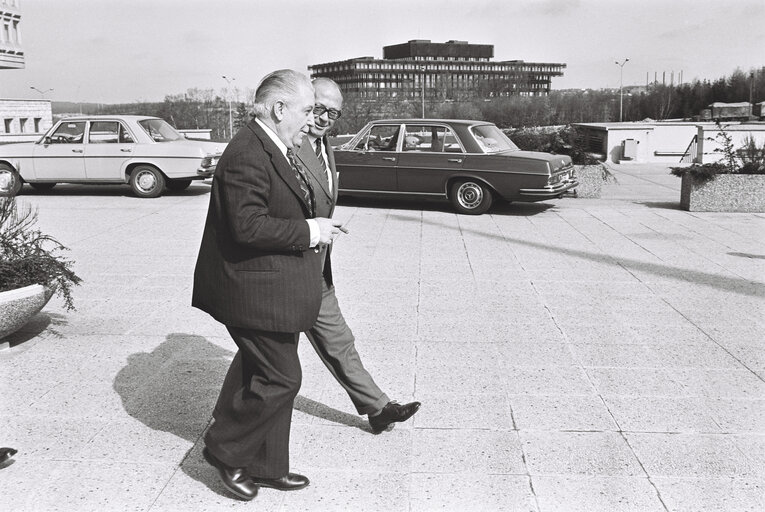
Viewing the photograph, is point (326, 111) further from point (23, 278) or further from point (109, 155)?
point (109, 155)

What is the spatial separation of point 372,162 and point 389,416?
9.81 m

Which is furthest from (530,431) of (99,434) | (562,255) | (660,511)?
(562,255)

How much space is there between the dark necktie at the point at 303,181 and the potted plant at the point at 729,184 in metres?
10.9

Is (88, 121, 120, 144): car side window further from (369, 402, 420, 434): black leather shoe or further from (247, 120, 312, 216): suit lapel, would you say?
(247, 120, 312, 216): suit lapel

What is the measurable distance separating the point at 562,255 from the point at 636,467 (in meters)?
5.70

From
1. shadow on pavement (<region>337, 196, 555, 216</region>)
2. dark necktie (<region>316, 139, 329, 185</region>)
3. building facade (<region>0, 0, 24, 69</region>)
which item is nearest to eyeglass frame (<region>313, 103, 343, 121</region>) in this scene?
dark necktie (<region>316, 139, 329, 185</region>)

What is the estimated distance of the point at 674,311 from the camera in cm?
677

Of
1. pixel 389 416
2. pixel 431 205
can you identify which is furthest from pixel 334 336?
pixel 431 205

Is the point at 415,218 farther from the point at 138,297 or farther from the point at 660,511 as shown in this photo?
the point at 660,511

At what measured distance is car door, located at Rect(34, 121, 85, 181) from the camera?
15508 millimetres

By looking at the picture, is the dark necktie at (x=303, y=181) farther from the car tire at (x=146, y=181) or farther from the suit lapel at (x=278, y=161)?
the car tire at (x=146, y=181)

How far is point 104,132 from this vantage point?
15.6m

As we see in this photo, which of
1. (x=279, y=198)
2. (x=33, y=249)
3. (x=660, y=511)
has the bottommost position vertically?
(x=660, y=511)

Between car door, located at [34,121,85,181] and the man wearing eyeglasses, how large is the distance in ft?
40.9
